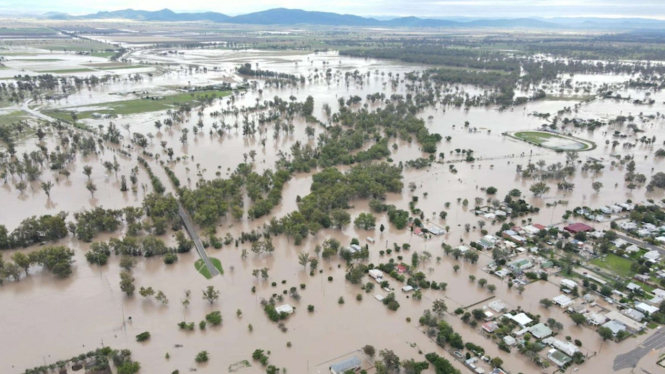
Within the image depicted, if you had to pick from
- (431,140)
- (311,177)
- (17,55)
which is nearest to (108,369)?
(311,177)

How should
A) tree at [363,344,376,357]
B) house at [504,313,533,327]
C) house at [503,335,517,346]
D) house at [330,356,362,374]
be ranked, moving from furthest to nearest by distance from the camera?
house at [504,313,533,327] < house at [503,335,517,346] < tree at [363,344,376,357] < house at [330,356,362,374]

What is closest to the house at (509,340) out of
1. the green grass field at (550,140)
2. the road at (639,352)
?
the road at (639,352)

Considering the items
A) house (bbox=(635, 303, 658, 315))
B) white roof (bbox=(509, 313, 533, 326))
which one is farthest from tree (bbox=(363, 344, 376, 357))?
house (bbox=(635, 303, 658, 315))

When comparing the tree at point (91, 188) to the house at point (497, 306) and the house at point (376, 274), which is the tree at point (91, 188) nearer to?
the house at point (376, 274)

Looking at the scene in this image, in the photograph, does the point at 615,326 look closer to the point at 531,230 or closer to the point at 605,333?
the point at 605,333

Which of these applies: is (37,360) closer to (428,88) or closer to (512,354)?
(512,354)

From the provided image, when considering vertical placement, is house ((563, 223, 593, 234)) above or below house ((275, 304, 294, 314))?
above

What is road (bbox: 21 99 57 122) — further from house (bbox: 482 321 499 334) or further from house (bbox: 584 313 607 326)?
house (bbox: 584 313 607 326)
